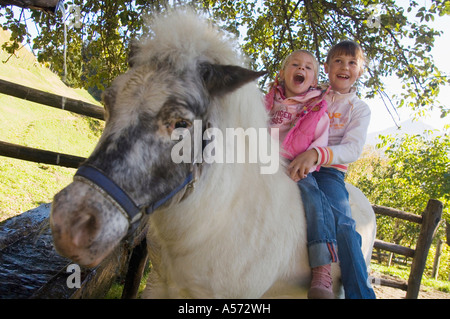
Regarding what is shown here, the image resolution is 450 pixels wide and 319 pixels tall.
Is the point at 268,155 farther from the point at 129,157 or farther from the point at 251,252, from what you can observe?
the point at 129,157

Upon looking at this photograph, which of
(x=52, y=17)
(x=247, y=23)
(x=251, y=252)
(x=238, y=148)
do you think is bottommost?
Result: (x=251, y=252)

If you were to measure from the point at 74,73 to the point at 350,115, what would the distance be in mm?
3838

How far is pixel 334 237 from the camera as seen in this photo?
82.6 inches

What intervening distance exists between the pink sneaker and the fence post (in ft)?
12.1

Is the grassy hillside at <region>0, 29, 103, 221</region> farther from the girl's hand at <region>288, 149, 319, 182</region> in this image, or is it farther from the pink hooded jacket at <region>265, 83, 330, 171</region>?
the girl's hand at <region>288, 149, 319, 182</region>

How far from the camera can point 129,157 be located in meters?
1.39

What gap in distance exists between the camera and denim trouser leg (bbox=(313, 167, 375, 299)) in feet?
6.85

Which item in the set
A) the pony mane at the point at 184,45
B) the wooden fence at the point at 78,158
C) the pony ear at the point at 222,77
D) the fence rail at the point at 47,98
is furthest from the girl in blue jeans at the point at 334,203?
the fence rail at the point at 47,98

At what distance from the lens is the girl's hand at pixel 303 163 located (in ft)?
7.11

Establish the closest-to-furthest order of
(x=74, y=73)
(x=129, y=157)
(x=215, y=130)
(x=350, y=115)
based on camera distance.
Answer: (x=129, y=157) < (x=215, y=130) < (x=350, y=115) < (x=74, y=73)

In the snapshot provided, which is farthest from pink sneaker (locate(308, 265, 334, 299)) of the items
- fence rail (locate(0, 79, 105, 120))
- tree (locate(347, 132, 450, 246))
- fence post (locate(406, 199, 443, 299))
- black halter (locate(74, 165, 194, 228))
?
tree (locate(347, 132, 450, 246))

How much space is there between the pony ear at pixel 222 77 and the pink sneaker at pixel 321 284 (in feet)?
4.13

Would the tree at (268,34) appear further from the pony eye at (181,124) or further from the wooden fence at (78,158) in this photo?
the pony eye at (181,124)
